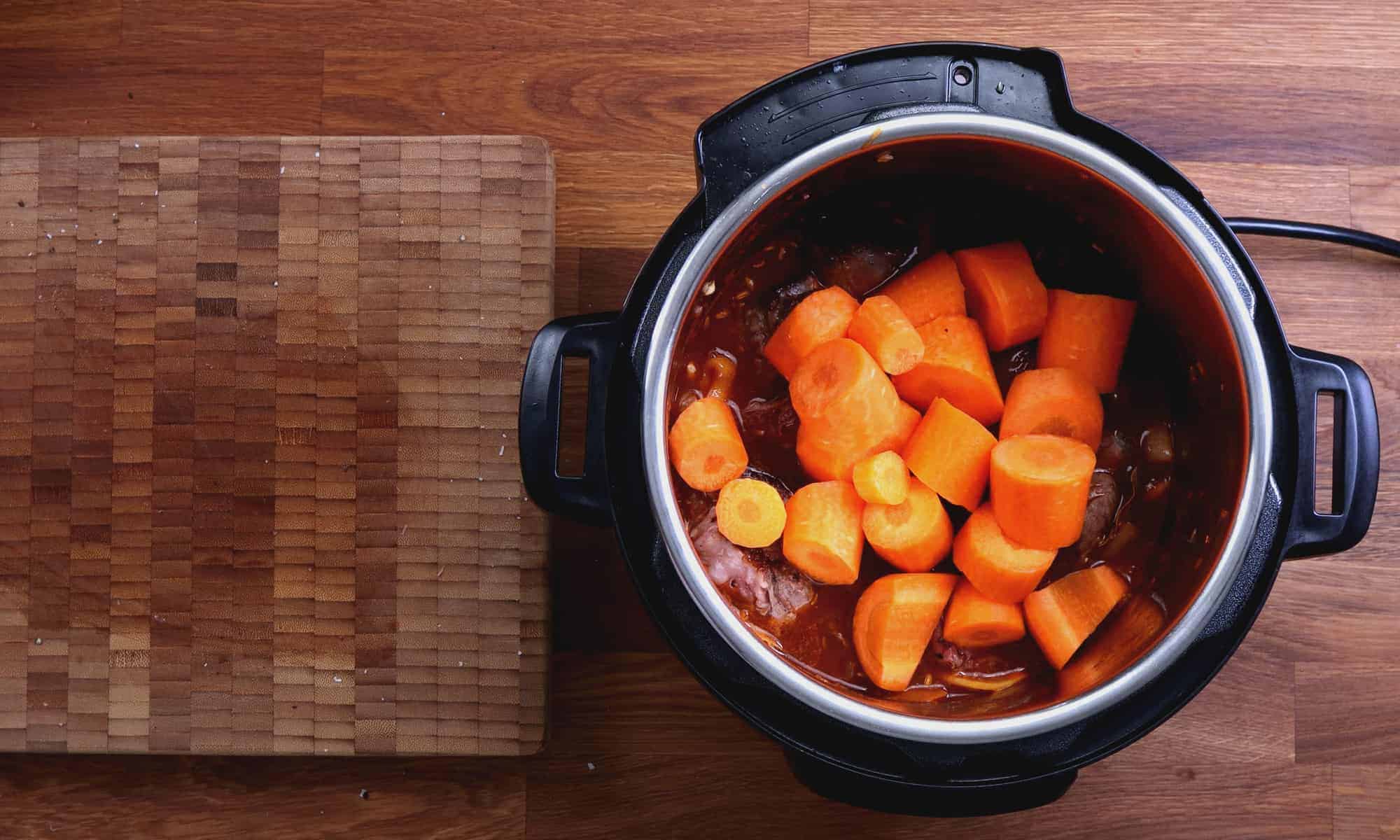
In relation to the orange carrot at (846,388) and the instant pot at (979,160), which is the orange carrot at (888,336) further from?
the instant pot at (979,160)

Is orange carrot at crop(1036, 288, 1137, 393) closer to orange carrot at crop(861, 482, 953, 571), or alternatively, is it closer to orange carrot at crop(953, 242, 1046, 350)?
orange carrot at crop(953, 242, 1046, 350)

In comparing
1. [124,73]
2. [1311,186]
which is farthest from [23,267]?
[1311,186]

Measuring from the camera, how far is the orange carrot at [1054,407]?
2.29 feet

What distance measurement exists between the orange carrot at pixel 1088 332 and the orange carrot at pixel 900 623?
20 centimetres

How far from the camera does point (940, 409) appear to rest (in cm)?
70

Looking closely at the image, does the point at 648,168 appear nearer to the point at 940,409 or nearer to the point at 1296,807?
the point at 940,409

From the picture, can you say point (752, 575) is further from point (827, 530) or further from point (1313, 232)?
point (1313, 232)

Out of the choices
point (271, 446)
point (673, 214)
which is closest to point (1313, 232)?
point (673, 214)

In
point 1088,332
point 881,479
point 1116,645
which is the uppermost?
point 1088,332

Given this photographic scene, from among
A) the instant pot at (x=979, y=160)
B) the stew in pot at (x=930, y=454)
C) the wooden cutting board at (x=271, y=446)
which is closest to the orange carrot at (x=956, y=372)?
the stew in pot at (x=930, y=454)

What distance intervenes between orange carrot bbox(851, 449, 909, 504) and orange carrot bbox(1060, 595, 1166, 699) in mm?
183

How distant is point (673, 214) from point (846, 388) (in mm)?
322

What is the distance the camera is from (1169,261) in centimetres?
66

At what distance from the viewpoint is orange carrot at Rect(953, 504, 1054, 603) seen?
0.68 m
